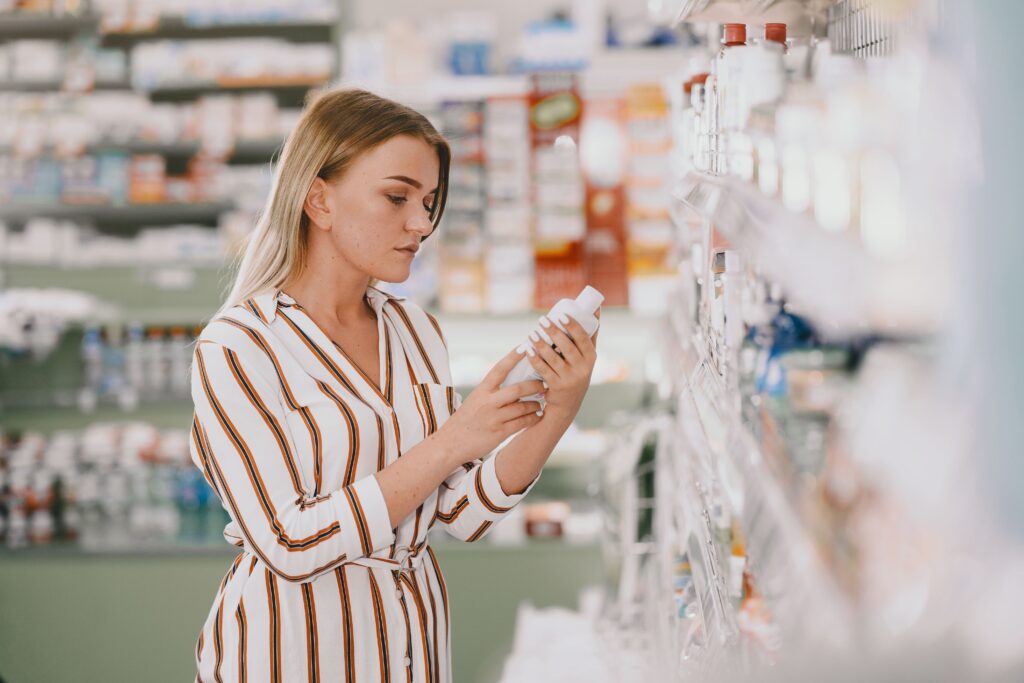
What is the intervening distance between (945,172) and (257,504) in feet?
3.73

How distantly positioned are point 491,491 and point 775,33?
2.72 ft

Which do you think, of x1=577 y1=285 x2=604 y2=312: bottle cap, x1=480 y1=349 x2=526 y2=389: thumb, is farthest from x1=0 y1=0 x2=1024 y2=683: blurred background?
x1=480 y1=349 x2=526 y2=389: thumb

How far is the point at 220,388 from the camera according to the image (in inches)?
60.5

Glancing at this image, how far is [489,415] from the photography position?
1571 millimetres

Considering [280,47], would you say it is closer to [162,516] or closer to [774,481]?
[162,516]

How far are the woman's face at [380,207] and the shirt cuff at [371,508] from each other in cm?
35

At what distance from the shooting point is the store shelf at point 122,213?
4.76 metres

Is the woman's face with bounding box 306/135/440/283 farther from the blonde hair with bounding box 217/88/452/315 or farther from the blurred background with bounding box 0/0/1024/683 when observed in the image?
the blurred background with bounding box 0/0/1024/683

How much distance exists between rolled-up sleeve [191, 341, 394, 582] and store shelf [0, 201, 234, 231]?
3375 mm

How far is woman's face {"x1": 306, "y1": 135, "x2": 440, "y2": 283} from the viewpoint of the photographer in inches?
66.9

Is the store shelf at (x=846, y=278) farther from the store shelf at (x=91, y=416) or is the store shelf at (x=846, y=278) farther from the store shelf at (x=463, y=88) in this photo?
the store shelf at (x=91, y=416)

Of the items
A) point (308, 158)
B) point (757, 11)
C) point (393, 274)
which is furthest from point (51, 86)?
point (757, 11)

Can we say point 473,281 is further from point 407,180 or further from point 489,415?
point 489,415

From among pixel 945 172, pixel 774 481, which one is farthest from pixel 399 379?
pixel 945 172
